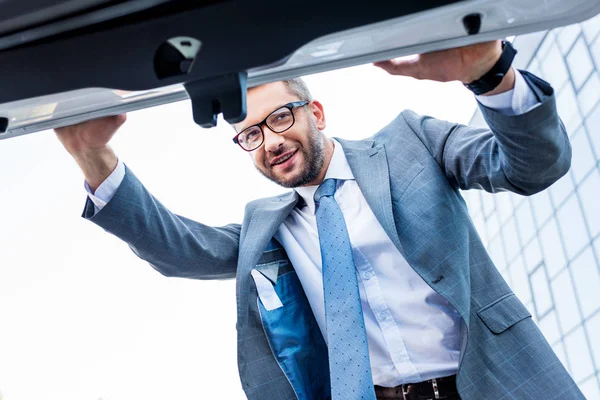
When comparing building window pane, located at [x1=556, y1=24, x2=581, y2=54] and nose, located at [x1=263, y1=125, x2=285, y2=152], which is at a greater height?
building window pane, located at [x1=556, y1=24, x2=581, y2=54]

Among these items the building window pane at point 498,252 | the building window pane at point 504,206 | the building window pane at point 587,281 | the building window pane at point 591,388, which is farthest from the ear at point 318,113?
the building window pane at point 498,252

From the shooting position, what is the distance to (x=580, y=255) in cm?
368

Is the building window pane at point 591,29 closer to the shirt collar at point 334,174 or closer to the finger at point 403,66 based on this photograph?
the shirt collar at point 334,174

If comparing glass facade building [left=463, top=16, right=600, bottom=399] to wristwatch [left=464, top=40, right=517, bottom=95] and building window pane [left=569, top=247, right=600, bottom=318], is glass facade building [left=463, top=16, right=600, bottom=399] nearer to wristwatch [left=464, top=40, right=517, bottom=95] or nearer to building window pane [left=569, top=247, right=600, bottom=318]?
building window pane [left=569, top=247, right=600, bottom=318]

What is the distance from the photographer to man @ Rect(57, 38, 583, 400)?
1.40 m

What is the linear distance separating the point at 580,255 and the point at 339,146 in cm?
237

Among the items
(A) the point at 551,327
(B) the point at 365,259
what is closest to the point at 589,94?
(A) the point at 551,327

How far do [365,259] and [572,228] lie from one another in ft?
8.47

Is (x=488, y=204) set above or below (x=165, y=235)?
below

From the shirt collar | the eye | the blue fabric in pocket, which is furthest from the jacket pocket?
the eye

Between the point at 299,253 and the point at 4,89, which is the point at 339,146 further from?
the point at 4,89

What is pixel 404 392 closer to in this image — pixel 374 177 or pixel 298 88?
pixel 374 177

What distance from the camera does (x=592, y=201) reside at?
11.6 feet

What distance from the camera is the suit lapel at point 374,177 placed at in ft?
4.92
